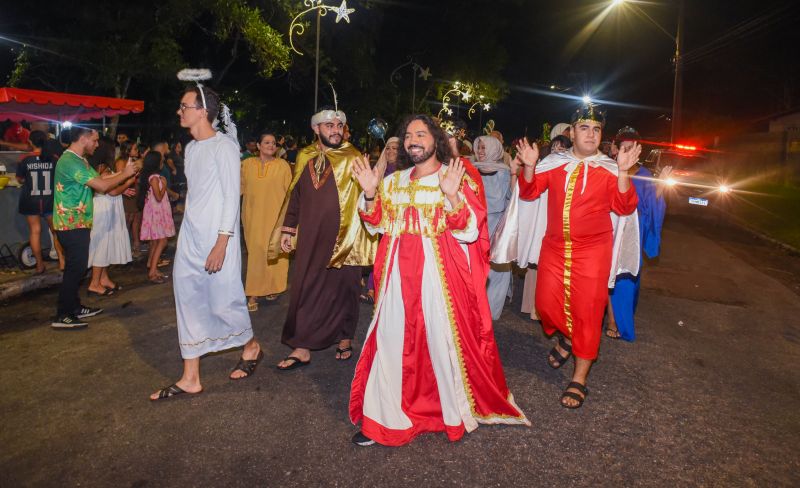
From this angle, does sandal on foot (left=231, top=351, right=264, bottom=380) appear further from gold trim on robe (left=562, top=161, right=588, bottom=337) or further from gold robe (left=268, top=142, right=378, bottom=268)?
gold trim on robe (left=562, top=161, right=588, bottom=337)

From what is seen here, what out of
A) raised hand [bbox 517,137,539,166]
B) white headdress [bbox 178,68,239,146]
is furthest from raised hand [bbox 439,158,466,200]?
white headdress [bbox 178,68,239,146]

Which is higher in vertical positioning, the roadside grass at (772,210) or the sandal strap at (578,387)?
the roadside grass at (772,210)

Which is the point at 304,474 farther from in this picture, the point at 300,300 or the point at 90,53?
the point at 90,53

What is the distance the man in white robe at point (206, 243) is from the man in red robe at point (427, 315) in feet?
3.49

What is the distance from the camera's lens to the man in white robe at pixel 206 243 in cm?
396

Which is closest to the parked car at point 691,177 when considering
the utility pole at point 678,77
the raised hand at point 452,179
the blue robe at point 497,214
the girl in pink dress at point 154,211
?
the utility pole at point 678,77

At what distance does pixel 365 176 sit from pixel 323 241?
1.36 meters

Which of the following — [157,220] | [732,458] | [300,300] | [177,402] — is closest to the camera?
[732,458]

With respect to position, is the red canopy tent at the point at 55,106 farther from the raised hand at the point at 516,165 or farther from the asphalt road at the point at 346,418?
the raised hand at the point at 516,165

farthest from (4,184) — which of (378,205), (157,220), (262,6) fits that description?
(262,6)

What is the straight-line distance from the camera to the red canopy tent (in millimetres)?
9773

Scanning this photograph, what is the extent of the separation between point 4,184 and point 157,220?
2484 millimetres

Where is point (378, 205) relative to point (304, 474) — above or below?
above

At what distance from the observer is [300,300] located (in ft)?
15.8
